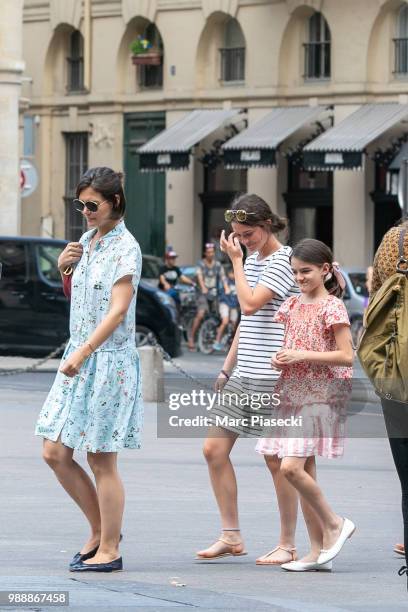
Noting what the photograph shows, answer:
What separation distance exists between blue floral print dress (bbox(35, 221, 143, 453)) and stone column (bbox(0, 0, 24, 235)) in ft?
84.2

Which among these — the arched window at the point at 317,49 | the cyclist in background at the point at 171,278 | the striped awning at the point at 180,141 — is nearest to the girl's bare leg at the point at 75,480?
the cyclist in background at the point at 171,278

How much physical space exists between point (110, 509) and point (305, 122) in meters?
32.0

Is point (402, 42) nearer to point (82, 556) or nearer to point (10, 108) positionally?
point (10, 108)

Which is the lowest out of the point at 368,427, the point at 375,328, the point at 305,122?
the point at 368,427

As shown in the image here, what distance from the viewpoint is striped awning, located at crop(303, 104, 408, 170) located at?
38.3 m

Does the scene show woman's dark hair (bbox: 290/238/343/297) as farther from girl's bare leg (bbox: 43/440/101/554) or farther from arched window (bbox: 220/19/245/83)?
arched window (bbox: 220/19/245/83)

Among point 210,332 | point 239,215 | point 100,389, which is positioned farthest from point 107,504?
point 210,332

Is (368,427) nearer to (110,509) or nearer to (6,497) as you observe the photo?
(6,497)

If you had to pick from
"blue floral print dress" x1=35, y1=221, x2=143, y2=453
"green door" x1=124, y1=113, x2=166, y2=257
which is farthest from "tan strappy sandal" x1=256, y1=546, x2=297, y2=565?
"green door" x1=124, y1=113, x2=166, y2=257

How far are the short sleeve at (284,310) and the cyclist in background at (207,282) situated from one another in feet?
67.2

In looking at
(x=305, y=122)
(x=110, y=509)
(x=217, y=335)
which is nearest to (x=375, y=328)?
(x=110, y=509)

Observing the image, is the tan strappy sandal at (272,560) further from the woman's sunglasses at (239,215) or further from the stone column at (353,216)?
the stone column at (353,216)

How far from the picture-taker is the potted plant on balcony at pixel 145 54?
146 feet

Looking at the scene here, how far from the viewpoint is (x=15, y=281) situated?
24.0 m
